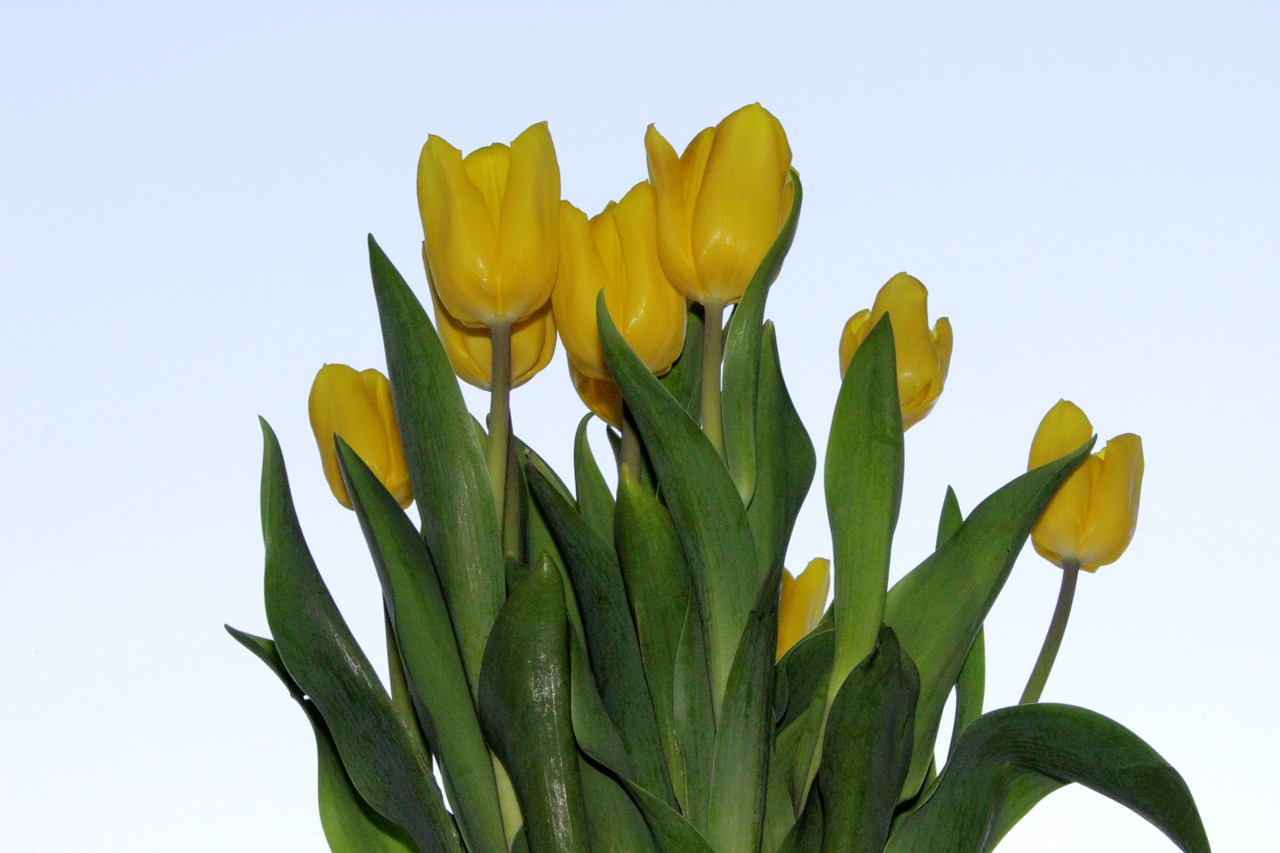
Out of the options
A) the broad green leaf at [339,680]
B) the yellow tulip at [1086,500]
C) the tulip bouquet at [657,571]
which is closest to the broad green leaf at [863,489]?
the tulip bouquet at [657,571]

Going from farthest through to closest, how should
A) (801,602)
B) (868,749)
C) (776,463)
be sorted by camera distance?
(801,602) < (776,463) < (868,749)

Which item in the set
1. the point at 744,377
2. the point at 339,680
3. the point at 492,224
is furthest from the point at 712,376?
the point at 339,680

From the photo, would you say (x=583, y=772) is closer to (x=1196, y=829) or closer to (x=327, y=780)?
(x=327, y=780)

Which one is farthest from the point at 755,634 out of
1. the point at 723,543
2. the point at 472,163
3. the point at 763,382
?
the point at 472,163

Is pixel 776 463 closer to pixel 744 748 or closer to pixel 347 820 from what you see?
pixel 744 748

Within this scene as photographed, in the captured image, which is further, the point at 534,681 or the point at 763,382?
the point at 763,382

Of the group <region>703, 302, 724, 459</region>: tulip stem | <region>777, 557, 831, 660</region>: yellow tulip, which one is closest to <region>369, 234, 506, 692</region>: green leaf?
<region>703, 302, 724, 459</region>: tulip stem

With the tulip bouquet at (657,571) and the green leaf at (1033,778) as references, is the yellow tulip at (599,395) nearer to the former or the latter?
the tulip bouquet at (657,571)
